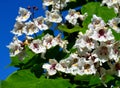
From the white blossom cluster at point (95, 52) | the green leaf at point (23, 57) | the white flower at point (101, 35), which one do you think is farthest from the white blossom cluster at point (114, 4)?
the green leaf at point (23, 57)

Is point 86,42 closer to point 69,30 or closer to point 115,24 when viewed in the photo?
point 115,24

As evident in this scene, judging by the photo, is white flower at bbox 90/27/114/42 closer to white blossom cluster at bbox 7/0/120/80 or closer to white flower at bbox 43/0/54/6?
white blossom cluster at bbox 7/0/120/80

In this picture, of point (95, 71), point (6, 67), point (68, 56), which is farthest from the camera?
point (6, 67)

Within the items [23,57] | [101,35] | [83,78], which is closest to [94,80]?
[83,78]

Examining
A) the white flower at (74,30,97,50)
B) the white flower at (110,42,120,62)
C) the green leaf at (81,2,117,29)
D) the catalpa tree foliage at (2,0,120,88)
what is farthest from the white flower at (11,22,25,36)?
the white flower at (110,42,120,62)

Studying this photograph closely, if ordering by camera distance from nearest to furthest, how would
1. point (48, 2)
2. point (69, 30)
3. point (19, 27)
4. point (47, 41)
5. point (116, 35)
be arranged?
point (116, 35) → point (47, 41) → point (69, 30) → point (19, 27) → point (48, 2)

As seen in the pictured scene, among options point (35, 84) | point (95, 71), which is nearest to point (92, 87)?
point (95, 71)

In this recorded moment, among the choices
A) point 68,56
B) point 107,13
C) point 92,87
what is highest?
point 107,13

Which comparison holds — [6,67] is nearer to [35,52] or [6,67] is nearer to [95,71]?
[35,52]
